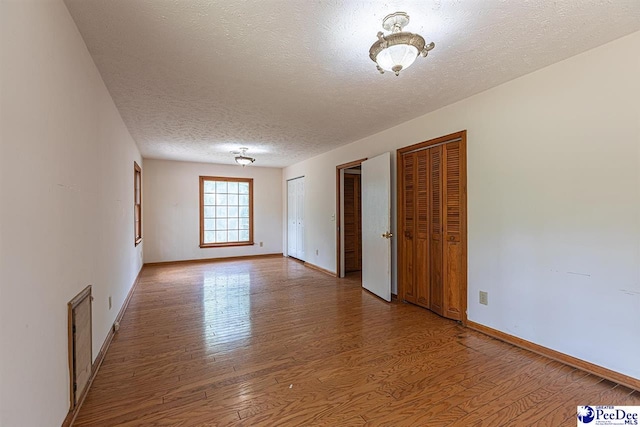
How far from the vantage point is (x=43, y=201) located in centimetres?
138

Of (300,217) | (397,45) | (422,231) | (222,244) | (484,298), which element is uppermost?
(397,45)

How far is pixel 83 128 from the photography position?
203 cm

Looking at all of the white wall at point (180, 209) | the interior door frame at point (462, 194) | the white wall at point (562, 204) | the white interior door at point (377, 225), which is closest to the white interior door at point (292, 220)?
the white wall at point (180, 209)

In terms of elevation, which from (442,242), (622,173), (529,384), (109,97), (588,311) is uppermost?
(109,97)

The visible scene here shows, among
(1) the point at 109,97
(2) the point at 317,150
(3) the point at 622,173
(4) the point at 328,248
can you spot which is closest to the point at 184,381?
Result: (1) the point at 109,97

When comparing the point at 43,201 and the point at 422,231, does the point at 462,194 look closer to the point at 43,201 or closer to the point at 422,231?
the point at 422,231

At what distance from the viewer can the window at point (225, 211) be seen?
709cm

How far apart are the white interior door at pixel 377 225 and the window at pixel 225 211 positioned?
398 cm

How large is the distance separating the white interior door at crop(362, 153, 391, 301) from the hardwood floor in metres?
0.57

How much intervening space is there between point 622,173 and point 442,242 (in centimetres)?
162

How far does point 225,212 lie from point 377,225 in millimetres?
4530

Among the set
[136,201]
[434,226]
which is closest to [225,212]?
[136,201]

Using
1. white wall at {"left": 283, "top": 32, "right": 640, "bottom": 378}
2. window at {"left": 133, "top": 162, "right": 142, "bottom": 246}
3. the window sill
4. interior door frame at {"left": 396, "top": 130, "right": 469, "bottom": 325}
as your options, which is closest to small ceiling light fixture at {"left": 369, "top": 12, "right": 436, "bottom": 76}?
white wall at {"left": 283, "top": 32, "right": 640, "bottom": 378}

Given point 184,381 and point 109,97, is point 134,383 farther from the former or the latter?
point 109,97
